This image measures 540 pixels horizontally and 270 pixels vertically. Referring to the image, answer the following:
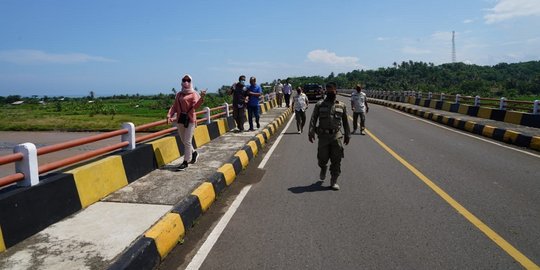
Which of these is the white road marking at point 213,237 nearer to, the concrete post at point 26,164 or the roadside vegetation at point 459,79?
the concrete post at point 26,164

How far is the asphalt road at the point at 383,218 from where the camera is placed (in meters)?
4.09

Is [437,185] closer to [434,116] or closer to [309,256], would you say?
[309,256]

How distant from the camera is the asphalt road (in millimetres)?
4094

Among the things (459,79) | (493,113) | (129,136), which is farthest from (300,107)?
(459,79)

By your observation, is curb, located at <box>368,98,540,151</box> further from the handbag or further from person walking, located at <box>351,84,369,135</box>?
the handbag

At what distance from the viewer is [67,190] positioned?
5168 millimetres

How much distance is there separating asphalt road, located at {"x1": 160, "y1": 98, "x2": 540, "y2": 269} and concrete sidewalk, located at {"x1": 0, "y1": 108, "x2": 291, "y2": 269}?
274 mm

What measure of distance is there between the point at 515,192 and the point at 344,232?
11.4 ft

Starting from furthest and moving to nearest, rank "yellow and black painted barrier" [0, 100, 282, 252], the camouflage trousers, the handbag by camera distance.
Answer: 1. the handbag
2. the camouflage trousers
3. "yellow and black painted barrier" [0, 100, 282, 252]

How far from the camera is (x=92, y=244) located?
4230mm

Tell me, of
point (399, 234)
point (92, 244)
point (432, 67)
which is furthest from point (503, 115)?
point (432, 67)

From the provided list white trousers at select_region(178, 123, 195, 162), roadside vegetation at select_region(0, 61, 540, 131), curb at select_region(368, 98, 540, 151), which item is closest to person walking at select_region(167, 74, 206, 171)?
white trousers at select_region(178, 123, 195, 162)

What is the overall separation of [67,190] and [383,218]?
4.14 metres

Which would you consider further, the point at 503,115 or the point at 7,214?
the point at 503,115
